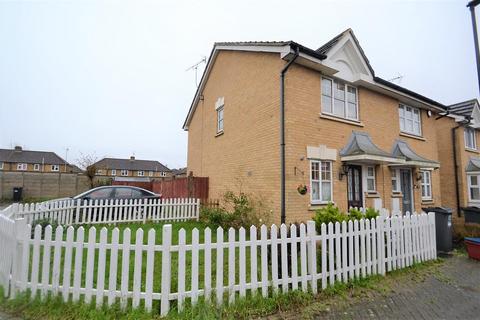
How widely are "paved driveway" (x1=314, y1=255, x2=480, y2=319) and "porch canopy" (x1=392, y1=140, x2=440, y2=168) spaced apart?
5.80 meters

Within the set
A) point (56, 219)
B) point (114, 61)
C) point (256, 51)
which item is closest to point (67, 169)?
point (114, 61)

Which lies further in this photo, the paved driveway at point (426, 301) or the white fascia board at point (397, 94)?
the white fascia board at point (397, 94)

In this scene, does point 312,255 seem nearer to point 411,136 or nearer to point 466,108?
point 411,136

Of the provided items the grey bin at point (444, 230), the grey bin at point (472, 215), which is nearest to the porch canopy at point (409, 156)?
the grey bin at point (472, 215)

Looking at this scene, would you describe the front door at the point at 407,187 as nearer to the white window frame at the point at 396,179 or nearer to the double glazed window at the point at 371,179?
the white window frame at the point at 396,179

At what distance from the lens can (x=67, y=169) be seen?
52.5m

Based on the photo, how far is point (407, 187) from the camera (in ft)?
40.0

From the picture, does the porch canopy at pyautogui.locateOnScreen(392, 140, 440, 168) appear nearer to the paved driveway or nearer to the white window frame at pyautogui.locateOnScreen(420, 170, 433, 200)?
the white window frame at pyautogui.locateOnScreen(420, 170, 433, 200)

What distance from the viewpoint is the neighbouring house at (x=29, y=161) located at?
4634 centimetres

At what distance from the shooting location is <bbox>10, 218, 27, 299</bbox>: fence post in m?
4.28

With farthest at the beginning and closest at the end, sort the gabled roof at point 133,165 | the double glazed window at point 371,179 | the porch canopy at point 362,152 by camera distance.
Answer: the gabled roof at point 133,165, the double glazed window at point 371,179, the porch canopy at point 362,152

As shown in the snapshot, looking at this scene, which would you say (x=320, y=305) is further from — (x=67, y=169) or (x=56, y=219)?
(x=67, y=169)

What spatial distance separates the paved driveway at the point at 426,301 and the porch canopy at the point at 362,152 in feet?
13.7

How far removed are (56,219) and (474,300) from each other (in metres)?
12.2
